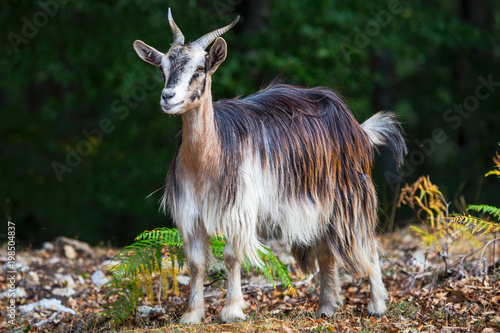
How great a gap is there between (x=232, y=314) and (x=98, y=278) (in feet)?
9.13

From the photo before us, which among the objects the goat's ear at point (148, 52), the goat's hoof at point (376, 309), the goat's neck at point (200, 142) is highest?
the goat's ear at point (148, 52)

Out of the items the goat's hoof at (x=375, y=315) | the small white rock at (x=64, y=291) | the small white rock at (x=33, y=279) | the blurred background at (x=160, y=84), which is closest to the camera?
the goat's hoof at (x=375, y=315)

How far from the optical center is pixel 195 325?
5.44 metres

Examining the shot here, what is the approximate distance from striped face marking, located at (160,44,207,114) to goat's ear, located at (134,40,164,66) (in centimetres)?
21

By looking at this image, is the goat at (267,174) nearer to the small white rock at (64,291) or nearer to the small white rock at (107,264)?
the small white rock at (64,291)

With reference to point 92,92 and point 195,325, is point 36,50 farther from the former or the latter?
point 195,325

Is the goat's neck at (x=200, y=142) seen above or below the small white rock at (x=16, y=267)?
above

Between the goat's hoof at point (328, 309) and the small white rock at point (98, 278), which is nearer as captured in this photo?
the goat's hoof at point (328, 309)

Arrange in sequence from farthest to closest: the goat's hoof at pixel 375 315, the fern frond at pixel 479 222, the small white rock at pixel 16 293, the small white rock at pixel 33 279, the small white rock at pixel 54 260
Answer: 1. the small white rock at pixel 54 260
2. the small white rock at pixel 33 279
3. the small white rock at pixel 16 293
4. the goat's hoof at pixel 375 315
5. the fern frond at pixel 479 222

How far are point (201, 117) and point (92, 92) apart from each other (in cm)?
808

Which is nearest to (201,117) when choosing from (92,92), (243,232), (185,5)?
(243,232)

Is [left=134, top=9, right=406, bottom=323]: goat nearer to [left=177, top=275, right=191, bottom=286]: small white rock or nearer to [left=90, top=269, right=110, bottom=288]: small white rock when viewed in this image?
[left=177, top=275, right=191, bottom=286]: small white rock

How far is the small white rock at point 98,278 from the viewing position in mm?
7582

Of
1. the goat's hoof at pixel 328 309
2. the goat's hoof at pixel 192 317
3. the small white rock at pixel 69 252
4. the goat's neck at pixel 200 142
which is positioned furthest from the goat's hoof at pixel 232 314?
the small white rock at pixel 69 252
